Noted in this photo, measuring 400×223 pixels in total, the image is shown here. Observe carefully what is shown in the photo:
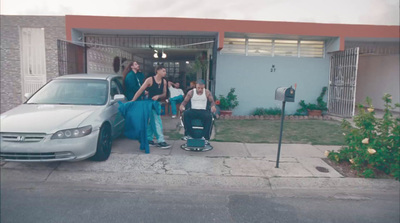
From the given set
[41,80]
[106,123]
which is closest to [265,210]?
[106,123]

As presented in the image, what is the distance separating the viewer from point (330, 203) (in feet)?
13.7

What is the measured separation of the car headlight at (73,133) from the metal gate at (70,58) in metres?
5.69

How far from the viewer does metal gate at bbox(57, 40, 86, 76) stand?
9789mm

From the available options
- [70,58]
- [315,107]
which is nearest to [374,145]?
[315,107]

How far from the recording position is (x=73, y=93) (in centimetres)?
607

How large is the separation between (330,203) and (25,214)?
3.87 metres

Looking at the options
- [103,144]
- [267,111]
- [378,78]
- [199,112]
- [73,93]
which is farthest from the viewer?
[378,78]

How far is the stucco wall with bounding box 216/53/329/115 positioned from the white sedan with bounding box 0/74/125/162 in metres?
5.26

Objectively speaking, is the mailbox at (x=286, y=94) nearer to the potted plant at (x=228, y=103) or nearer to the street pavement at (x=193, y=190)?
the street pavement at (x=193, y=190)

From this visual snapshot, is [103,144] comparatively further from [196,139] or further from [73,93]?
[196,139]

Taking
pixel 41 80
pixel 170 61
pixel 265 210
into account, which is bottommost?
pixel 265 210

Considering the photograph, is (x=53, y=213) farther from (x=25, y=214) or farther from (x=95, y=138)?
(x=95, y=138)

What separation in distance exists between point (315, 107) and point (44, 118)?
30.5ft

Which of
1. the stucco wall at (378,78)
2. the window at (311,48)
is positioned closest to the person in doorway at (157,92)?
the window at (311,48)
